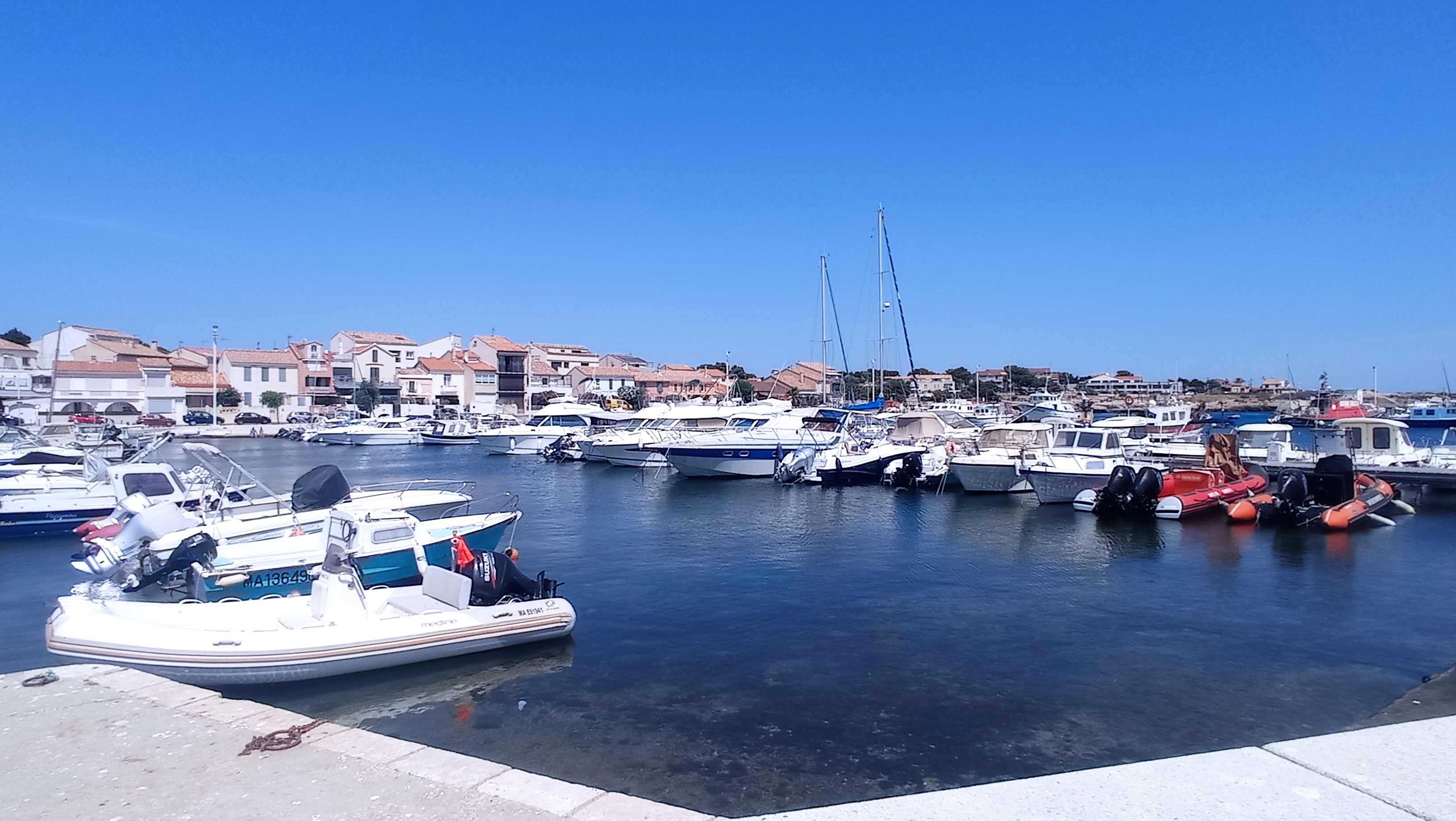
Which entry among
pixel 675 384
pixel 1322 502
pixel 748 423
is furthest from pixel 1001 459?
pixel 675 384

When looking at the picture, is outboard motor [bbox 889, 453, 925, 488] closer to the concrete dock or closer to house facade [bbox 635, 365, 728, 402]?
the concrete dock

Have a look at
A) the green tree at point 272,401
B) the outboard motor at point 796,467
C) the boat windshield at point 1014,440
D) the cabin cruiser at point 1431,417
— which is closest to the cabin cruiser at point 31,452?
the outboard motor at point 796,467

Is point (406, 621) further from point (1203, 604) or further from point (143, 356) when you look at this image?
point (143, 356)

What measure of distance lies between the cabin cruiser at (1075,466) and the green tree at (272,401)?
7428 cm

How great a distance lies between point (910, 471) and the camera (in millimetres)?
33531

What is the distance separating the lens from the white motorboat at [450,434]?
61.5m

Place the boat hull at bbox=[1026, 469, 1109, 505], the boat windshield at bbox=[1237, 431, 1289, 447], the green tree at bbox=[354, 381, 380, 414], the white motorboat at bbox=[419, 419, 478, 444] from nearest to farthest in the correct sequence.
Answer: the boat hull at bbox=[1026, 469, 1109, 505]
the boat windshield at bbox=[1237, 431, 1289, 447]
the white motorboat at bbox=[419, 419, 478, 444]
the green tree at bbox=[354, 381, 380, 414]

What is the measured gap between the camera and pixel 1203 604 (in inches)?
600

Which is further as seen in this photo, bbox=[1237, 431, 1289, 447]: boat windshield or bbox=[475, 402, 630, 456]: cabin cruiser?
bbox=[475, 402, 630, 456]: cabin cruiser

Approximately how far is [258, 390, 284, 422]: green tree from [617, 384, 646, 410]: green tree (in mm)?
32771

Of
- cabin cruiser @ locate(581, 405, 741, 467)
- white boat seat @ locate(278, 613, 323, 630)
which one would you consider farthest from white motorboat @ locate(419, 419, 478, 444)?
white boat seat @ locate(278, 613, 323, 630)

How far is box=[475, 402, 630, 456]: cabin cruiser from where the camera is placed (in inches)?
2162

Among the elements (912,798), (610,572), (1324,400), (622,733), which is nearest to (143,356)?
(610,572)

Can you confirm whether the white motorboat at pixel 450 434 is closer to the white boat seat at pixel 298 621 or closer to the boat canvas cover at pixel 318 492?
the boat canvas cover at pixel 318 492
